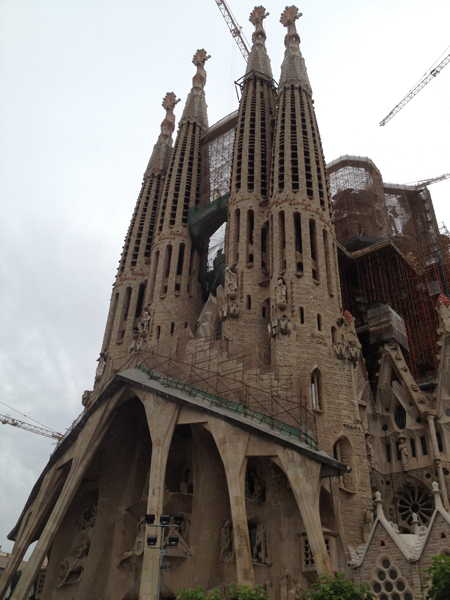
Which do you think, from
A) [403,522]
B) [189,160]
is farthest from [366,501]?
[189,160]

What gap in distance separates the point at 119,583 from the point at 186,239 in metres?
21.5

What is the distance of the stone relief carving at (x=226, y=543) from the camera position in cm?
2169

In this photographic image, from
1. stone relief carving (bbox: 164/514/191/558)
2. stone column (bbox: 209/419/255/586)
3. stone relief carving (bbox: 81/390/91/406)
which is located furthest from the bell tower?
stone relief carving (bbox: 81/390/91/406)

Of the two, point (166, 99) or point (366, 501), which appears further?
point (166, 99)

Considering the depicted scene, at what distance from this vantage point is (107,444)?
91.6ft

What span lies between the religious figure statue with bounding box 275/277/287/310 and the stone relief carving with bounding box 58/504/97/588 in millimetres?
13591

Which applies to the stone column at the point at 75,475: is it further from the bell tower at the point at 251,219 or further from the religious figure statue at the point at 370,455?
the religious figure statue at the point at 370,455

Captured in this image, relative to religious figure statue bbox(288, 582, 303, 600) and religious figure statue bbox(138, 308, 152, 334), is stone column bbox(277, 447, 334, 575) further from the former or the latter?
religious figure statue bbox(138, 308, 152, 334)

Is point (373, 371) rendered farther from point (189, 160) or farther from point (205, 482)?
point (189, 160)

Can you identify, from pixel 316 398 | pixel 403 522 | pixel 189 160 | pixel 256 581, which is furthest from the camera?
pixel 189 160

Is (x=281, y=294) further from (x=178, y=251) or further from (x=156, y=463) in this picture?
(x=178, y=251)

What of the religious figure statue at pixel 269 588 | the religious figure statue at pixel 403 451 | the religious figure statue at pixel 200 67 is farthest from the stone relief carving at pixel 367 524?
the religious figure statue at pixel 200 67

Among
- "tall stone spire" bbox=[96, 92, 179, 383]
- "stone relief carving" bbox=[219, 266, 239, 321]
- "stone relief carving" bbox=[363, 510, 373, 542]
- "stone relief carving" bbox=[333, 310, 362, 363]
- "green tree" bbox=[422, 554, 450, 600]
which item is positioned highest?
"tall stone spire" bbox=[96, 92, 179, 383]

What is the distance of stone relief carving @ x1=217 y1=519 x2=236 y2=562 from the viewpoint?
21.7 meters
